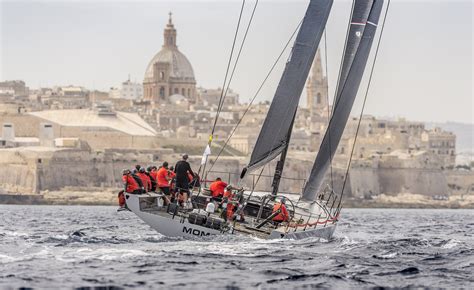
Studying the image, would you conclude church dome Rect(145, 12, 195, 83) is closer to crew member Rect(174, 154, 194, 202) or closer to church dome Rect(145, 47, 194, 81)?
church dome Rect(145, 47, 194, 81)

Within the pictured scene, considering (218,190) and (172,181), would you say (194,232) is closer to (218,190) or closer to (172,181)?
(218,190)

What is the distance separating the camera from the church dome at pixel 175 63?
186375 millimetres

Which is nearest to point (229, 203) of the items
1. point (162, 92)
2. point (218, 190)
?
point (218, 190)

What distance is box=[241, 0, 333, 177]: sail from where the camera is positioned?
31.6 m

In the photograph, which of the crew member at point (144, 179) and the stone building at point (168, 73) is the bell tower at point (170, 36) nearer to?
the stone building at point (168, 73)

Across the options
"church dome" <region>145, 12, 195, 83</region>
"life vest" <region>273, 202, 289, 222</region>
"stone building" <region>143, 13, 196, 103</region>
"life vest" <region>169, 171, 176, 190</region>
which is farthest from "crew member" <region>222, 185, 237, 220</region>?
"church dome" <region>145, 12, 195, 83</region>

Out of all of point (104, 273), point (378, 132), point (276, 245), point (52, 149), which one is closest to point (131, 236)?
point (276, 245)

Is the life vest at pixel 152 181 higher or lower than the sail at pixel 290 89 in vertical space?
lower

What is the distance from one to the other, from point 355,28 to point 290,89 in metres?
3.79

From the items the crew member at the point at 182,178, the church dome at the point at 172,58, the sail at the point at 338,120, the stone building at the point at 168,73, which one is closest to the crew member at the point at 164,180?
the crew member at the point at 182,178

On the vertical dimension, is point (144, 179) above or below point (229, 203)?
above

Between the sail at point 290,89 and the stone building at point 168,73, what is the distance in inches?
5969

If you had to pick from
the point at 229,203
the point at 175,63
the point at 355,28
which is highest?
the point at 175,63

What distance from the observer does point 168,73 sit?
187m
